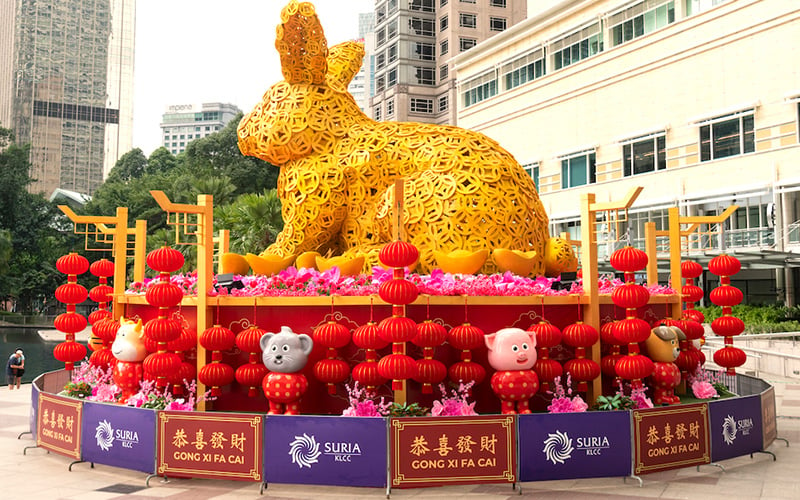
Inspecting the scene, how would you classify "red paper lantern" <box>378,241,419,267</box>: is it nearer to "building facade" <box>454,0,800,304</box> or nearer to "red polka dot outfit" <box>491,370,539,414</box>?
"red polka dot outfit" <box>491,370,539,414</box>

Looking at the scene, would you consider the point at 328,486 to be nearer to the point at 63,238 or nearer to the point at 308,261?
the point at 308,261

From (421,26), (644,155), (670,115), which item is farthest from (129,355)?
(421,26)

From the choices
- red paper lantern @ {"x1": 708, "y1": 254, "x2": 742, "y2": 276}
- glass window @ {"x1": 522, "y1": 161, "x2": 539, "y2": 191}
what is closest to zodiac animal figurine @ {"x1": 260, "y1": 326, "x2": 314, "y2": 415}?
red paper lantern @ {"x1": 708, "y1": 254, "x2": 742, "y2": 276}

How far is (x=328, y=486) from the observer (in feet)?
26.5

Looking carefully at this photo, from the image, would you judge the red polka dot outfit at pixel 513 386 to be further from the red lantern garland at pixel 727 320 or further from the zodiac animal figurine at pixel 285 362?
the red lantern garland at pixel 727 320

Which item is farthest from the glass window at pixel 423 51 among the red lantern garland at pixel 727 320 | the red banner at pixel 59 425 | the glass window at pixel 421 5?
the red banner at pixel 59 425

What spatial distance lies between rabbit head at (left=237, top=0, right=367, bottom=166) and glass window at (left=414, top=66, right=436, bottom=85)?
5393 centimetres

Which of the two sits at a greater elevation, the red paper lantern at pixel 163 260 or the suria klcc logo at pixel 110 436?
the red paper lantern at pixel 163 260

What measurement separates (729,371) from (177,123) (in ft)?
544

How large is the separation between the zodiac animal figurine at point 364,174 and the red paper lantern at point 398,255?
6.89 ft

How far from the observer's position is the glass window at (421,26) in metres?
63.8

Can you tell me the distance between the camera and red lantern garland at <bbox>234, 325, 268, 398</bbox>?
9.14 m

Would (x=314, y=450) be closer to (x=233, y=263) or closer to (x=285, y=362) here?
(x=285, y=362)

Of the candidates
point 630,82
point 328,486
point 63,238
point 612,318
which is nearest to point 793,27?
point 630,82
